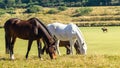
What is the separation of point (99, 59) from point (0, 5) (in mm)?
121403

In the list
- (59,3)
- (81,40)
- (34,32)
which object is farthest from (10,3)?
(34,32)

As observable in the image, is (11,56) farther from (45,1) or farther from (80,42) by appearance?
(45,1)

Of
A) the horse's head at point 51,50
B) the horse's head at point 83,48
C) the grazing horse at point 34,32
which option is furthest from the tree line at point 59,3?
the horse's head at point 51,50

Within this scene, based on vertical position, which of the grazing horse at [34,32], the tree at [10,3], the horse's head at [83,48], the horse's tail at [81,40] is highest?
the grazing horse at [34,32]

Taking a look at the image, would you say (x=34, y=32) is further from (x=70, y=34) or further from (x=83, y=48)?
(x=83, y=48)

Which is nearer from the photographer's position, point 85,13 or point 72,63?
point 72,63

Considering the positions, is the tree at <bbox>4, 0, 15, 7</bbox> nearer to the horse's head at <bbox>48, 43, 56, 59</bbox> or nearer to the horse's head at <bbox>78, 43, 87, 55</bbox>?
the horse's head at <bbox>78, 43, 87, 55</bbox>

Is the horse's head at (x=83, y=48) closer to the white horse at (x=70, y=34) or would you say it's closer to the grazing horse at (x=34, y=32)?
the white horse at (x=70, y=34)

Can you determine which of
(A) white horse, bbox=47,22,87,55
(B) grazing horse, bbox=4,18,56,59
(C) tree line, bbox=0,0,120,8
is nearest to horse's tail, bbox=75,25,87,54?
(A) white horse, bbox=47,22,87,55

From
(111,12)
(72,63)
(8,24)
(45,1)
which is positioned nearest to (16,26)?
(8,24)

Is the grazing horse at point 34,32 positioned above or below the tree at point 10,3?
above

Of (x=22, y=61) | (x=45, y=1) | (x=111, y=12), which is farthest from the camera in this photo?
(x=45, y=1)

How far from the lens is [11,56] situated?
12078 millimetres

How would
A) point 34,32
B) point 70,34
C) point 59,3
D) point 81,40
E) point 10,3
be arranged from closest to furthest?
point 34,32 → point 81,40 → point 70,34 → point 59,3 → point 10,3
